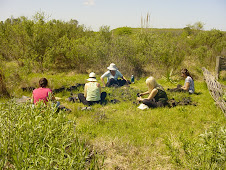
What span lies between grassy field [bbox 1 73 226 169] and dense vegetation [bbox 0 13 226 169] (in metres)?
0.02

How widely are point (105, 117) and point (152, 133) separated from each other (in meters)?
1.46

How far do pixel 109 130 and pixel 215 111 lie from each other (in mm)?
3177

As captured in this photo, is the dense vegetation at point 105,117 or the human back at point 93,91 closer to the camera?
the dense vegetation at point 105,117

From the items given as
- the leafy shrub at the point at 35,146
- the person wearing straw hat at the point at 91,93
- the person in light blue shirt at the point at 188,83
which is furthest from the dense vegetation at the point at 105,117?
the person in light blue shirt at the point at 188,83

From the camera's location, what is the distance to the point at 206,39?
17.1 meters

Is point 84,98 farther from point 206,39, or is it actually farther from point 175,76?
point 206,39

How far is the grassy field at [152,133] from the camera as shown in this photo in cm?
249

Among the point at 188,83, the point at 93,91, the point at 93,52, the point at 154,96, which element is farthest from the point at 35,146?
the point at 93,52

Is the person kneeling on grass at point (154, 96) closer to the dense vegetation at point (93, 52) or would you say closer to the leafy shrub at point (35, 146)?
the leafy shrub at point (35, 146)

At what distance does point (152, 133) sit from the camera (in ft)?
13.8

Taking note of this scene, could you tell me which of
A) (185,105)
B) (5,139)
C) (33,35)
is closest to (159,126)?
(185,105)

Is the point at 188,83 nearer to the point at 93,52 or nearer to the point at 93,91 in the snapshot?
the point at 93,91

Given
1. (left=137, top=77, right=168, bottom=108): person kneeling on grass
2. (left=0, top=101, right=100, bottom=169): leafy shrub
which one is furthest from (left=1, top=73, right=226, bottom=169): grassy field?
(left=137, top=77, right=168, bottom=108): person kneeling on grass

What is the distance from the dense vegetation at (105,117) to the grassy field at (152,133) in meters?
0.02
